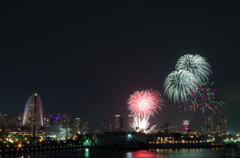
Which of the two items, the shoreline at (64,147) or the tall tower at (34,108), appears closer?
the shoreline at (64,147)

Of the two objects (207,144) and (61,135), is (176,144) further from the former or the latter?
(61,135)

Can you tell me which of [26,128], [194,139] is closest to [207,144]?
[194,139]

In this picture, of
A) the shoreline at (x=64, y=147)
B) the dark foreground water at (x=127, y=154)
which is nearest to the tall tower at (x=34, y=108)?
the shoreline at (x=64, y=147)

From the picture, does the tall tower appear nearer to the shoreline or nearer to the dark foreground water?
the shoreline

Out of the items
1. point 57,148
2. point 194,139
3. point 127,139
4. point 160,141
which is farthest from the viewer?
point 194,139

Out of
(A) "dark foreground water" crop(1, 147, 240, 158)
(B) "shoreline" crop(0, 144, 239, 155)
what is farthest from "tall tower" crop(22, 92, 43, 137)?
(A) "dark foreground water" crop(1, 147, 240, 158)

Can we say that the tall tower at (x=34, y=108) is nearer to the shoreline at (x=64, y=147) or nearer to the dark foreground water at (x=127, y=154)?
→ the shoreline at (x=64, y=147)

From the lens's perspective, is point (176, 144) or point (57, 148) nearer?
point (57, 148)

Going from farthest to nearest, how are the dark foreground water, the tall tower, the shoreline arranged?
the tall tower → the shoreline → the dark foreground water

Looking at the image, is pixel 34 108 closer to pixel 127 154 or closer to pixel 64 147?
pixel 64 147

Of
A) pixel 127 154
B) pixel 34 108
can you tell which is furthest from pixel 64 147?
pixel 34 108

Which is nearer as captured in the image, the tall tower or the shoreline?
the shoreline
